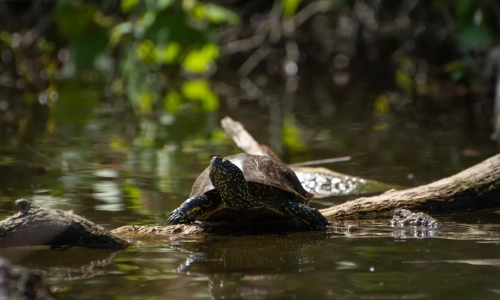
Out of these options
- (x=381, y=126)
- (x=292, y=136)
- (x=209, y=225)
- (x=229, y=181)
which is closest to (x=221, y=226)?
(x=209, y=225)

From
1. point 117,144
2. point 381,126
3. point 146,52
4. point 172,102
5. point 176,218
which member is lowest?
point 176,218

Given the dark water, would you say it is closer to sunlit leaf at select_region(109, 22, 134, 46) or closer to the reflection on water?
the reflection on water

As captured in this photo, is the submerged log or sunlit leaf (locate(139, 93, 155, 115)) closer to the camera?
the submerged log

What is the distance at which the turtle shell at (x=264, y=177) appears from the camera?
3814 millimetres

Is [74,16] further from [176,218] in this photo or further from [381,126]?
[176,218]

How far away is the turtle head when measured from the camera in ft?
12.0

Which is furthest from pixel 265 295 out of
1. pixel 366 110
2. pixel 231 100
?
pixel 231 100

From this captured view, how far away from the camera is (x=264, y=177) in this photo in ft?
12.6

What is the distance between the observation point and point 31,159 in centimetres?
600

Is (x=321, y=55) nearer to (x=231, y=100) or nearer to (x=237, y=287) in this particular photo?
(x=231, y=100)

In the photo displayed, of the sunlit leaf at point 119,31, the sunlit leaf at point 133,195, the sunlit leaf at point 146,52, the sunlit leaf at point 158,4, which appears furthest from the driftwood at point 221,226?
the sunlit leaf at point 146,52


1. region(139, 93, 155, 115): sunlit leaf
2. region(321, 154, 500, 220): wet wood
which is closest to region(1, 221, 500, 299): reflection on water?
region(321, 154, 500, 220): wet wood

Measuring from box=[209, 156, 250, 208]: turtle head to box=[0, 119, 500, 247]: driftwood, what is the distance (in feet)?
0.66

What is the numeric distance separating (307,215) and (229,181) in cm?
41
